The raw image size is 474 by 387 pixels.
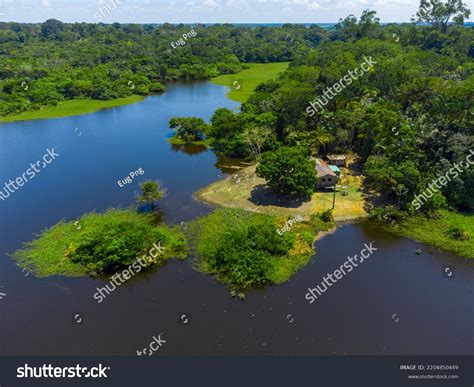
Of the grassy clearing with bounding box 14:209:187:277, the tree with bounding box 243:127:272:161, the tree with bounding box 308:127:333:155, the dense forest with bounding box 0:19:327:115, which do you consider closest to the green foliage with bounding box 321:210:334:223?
the grassy clearing with bounding box 14:209:187:277

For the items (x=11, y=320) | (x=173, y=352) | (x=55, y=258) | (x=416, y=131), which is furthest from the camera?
(x=416, y=131)

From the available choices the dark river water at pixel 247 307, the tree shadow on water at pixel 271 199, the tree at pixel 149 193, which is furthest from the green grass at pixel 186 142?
the tree at pixel 149 193

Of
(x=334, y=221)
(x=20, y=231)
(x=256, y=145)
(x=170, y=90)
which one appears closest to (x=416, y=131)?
(x=334, y=221)

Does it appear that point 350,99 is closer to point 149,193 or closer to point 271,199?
point 271,199

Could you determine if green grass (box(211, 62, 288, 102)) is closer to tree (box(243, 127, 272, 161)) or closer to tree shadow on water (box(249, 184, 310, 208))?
tree (box(243, 127, 272, 161))

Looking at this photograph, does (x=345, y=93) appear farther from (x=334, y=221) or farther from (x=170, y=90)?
(x=170, y=90)

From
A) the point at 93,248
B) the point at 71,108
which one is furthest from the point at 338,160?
the point at 71,108

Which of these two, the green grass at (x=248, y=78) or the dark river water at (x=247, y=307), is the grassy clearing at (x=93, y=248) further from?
the green grass at (x=248, y=78)
